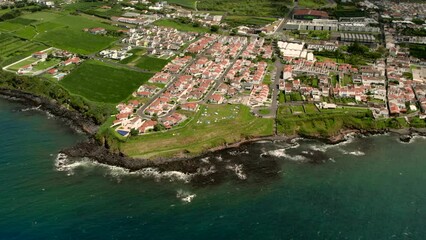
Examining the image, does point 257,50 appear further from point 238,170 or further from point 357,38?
point 238,170

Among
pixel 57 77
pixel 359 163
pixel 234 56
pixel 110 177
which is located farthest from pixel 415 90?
pixel 57 77

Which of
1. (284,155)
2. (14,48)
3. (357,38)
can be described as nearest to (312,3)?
(357,38)

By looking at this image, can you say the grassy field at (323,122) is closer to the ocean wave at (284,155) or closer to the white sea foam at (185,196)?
the ocean wave at (284,155)

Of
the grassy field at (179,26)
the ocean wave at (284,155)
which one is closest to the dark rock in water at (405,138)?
Result: the ocean wave at (284,155)

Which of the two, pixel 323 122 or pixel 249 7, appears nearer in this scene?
pixel 323 122

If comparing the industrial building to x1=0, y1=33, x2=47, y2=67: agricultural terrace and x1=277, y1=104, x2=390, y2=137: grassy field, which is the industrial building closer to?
x1=277, y1=104, x2=390, y2=137: grassy field

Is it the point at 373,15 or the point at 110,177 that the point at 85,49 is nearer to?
the point at 110,177
